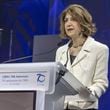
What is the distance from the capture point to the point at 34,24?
14.6ft

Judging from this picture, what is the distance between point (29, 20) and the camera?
4.48 metres

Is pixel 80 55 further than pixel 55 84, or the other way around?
pixel 80 55

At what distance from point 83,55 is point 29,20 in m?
2.69

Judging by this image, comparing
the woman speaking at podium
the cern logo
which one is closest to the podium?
the cern logo

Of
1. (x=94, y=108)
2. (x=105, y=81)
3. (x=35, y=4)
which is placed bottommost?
(x=94, y=108)

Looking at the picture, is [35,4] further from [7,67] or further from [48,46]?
[7,67]

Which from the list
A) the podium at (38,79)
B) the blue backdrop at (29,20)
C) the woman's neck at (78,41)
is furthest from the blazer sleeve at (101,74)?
the blue backdrop at (29,20)

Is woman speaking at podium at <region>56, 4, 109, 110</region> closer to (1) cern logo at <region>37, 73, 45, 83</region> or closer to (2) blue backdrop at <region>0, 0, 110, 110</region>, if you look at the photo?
(1) cern logo at <region>37, 73, 45, 83</region>

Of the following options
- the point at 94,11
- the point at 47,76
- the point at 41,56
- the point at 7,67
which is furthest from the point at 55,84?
the point at 94,11

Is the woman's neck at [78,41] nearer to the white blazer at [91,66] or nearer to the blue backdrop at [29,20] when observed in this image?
the white blazer at [91,66]

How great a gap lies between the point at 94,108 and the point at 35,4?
9.45 feet

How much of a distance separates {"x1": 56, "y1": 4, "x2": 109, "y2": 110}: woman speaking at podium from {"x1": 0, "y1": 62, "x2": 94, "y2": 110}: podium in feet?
1.63

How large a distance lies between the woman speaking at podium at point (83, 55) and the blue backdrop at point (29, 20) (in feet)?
6.38

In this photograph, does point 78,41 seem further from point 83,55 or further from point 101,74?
point 101,74
